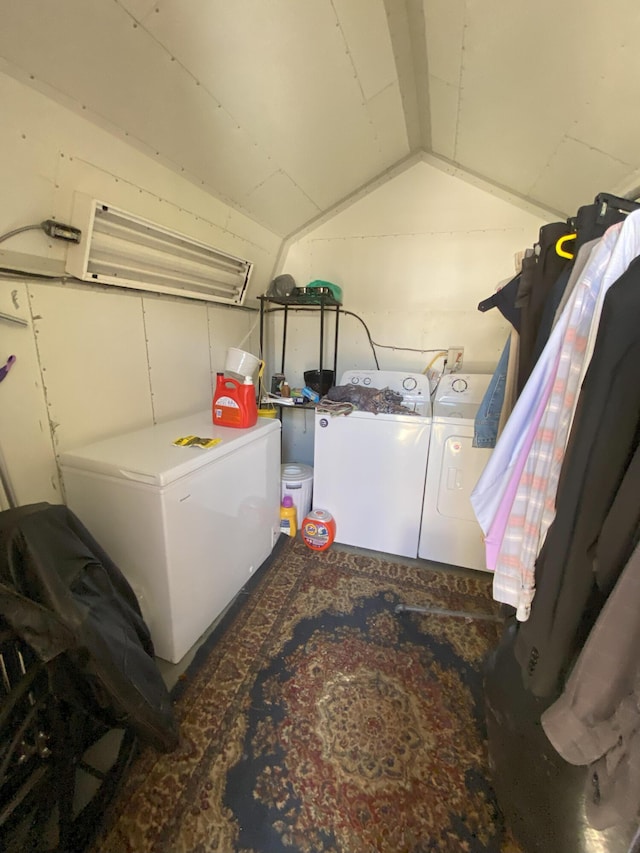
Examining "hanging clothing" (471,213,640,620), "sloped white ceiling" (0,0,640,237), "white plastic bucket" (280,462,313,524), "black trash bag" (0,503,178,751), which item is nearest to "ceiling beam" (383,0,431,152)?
"sloped white ceiling" (0,0,640,237)

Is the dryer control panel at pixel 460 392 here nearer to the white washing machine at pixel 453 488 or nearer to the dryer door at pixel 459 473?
the white washing machine at pixel 453 488

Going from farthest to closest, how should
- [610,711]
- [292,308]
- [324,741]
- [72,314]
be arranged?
[292,308] → [72,314] → [324,741] → [610,711]

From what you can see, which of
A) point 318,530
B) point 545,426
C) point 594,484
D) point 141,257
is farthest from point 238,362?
point 594,484

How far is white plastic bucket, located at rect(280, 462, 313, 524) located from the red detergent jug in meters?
0.71

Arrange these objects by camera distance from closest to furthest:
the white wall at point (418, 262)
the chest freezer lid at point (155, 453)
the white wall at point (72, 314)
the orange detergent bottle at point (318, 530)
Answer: the white wall at point (72, 314)
the chest freezer lid at point (155, 453)
the orange detergent bottle at point (318, 530)
the white wall at point (418, 262)

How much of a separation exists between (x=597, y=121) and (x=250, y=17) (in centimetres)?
129

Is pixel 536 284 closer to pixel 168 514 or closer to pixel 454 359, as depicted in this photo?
pixel 168 514

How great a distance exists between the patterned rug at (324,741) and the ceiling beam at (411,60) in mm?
2466

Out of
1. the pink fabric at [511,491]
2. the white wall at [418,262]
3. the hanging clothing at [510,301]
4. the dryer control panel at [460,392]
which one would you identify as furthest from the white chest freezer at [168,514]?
the white wall at [418,262]

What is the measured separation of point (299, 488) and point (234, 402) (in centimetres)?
89

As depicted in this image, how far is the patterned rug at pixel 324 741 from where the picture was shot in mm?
968

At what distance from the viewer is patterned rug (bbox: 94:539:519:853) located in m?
0.97

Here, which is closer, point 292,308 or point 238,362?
point 238,362

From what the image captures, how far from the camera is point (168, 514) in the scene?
1.23m
